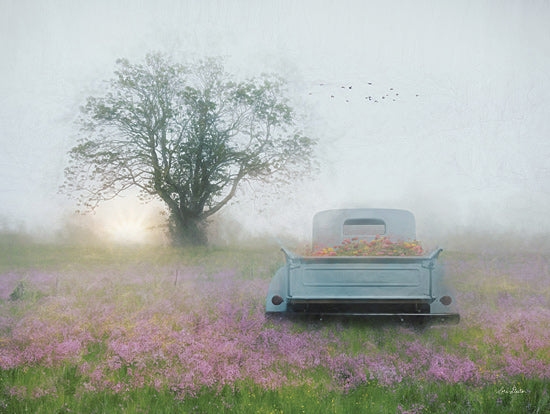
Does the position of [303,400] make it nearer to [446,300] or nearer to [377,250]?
[446,300]

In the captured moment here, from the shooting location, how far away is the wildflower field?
14.4 feet

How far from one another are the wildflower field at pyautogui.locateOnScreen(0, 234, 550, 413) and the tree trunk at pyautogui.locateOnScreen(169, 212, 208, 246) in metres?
12.3

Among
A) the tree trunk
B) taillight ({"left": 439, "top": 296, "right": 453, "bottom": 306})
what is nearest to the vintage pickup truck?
taillight ({"left": 439, "top": 296, "right": 453, "bottom": 306})

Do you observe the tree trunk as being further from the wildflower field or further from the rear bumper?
the rear bumper

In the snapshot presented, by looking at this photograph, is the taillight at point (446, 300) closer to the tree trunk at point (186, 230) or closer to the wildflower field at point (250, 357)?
the wildflower field at point (250, 357)

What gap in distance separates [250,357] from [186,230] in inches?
669

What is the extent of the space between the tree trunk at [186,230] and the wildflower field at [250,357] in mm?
12271

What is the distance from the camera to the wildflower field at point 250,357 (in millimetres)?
4391

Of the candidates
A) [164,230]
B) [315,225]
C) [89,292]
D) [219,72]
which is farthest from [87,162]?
[315,225]

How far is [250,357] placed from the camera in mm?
5406

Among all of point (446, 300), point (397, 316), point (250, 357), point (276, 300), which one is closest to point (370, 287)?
point (397, 316)
